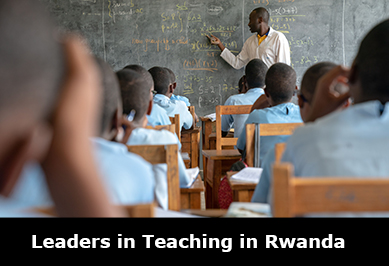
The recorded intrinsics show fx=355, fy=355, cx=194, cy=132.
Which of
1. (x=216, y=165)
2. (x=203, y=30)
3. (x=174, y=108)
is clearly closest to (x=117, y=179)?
→ (x=216, y=165)

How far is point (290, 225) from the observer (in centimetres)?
62

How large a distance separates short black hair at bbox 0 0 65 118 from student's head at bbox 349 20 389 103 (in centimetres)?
98

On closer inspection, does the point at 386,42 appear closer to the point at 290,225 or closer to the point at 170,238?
the point at 290,225

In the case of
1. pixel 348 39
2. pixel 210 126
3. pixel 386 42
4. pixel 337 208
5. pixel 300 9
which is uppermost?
pixel 300 9

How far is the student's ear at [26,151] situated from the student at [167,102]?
3.36 metres

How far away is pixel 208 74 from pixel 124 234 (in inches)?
207

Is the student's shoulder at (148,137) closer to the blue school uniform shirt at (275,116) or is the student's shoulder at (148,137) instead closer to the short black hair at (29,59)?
the blue school uniform shirt at (275,116)

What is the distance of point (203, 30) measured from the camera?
5.62 m

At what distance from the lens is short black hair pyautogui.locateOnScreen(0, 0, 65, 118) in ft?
0.95

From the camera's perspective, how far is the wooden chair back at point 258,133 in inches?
75.1

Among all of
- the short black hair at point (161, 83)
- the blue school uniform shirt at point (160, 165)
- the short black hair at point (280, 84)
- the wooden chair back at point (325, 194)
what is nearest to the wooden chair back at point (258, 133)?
the blue school uniform shirt at point (160, 165)

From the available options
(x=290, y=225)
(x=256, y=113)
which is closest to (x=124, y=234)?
(x=290, y=225)

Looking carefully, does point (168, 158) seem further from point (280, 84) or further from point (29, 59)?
point (280, 84)

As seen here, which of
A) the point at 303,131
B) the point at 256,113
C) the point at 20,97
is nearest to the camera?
the point at 20,97
